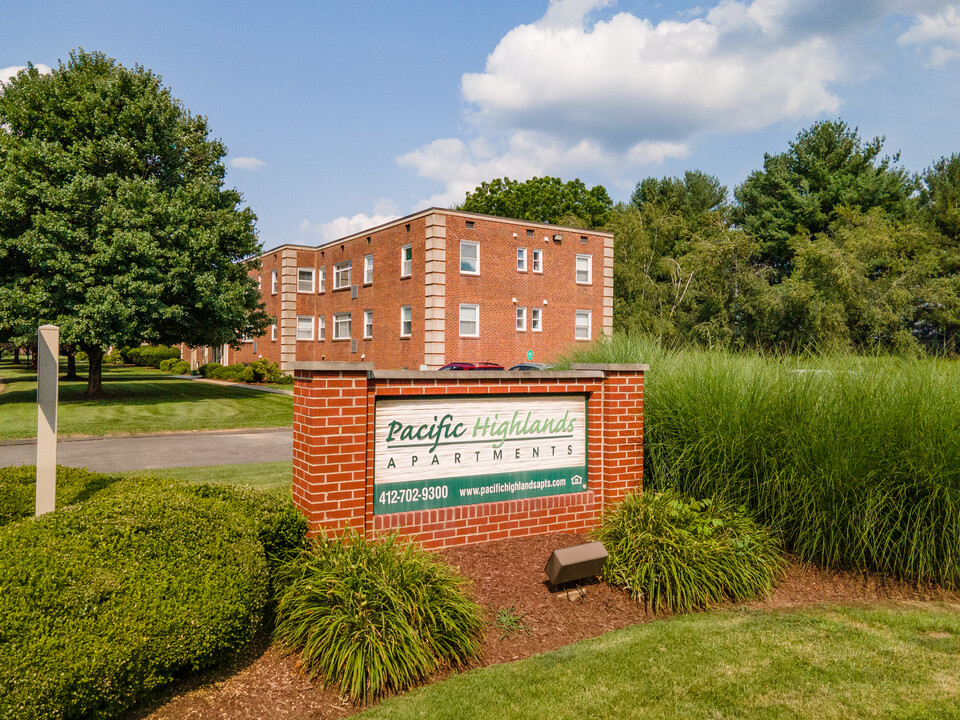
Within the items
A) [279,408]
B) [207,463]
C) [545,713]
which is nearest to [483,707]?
[545,713]

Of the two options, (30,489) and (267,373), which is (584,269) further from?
(30,489)

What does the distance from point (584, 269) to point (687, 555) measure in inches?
1196

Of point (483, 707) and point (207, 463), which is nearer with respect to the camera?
point (483, 707)

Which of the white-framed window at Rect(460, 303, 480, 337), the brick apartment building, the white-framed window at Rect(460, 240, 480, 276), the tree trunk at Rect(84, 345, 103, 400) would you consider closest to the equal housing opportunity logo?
the tree trunk at Rect(84, 345, 103, 400)

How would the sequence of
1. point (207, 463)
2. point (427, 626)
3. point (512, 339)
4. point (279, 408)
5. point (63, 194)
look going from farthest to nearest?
point (512, 339) → point (279, 408) → point (63, 194) → point (207, 463) → point (427, 626)

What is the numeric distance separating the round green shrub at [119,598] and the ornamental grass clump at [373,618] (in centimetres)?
36

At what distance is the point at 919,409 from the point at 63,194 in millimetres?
23846

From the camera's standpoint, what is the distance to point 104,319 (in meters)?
21.3

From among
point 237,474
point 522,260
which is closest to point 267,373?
point 522,260

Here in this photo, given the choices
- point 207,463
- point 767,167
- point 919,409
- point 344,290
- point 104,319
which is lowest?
point 207,463

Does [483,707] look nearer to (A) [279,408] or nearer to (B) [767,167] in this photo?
(A) [279,408]

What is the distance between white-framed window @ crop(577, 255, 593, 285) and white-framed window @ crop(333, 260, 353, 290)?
12.6 metres

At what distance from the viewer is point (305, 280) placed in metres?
41.2

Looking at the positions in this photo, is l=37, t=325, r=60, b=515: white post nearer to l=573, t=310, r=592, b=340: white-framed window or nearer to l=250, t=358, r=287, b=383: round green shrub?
l=573, t=310, r=592, b=340: white-framed window
